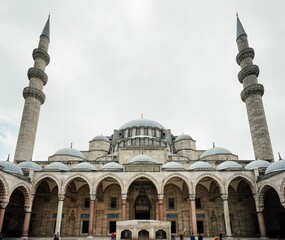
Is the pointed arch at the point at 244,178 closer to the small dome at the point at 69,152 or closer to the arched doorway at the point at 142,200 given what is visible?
the arched doorway at the point at 142,200

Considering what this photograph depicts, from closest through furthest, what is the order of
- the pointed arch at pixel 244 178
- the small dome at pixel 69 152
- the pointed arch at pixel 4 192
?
the pointed arch at pixel 4 192, the pointed arch at pixel 244 178, the small dome at pixel 69 152

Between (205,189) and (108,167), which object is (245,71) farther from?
(108,167)

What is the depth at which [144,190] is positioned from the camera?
19.7 metres

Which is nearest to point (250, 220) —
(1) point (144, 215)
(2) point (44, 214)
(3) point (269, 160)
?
(3) point (269, 160)

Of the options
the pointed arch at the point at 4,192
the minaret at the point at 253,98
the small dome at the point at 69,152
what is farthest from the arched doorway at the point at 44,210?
the minaret at the point at 253,98

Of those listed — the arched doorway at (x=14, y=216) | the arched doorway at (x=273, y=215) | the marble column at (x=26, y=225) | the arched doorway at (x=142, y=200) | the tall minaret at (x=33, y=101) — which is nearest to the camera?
the marble column at (x=26, y=225)

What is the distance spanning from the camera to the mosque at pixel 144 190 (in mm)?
15898

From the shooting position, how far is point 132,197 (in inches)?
768

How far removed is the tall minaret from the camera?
21.4 meters

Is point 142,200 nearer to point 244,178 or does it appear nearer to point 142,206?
point 142,206

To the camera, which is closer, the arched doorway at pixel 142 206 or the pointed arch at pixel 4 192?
the pointed arch at pixel 4 192

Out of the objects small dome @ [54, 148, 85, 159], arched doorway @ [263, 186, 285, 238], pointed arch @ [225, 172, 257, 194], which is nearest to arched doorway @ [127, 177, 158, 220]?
pointed arch @ [225, 172, 257, 194]

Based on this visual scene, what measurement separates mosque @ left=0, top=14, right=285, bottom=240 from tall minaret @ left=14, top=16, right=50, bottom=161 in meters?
0.10

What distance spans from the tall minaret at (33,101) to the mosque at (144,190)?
0.10 m
